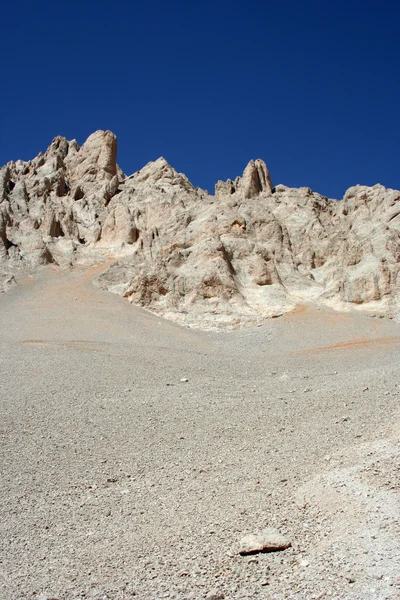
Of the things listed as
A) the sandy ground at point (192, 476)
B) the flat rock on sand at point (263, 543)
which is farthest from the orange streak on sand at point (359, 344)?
the flat rock on sand at point (263, 543)

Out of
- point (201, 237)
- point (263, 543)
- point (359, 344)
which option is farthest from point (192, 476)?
point (201, 237)

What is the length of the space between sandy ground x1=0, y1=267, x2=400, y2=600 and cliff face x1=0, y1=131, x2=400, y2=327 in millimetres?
11820

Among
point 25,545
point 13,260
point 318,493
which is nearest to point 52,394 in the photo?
point 25,545

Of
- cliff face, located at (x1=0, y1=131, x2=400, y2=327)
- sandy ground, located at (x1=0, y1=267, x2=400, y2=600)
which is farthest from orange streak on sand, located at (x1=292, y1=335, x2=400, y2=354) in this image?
cliff face, located at (x1=0, y1=131, x2=400, y2=327)

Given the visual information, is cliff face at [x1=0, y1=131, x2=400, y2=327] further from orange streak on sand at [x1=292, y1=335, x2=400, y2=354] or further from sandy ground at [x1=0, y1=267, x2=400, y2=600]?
sandy ground at [x1=0, y1=267, x2=400, y2=600]

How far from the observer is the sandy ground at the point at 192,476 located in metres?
5.25

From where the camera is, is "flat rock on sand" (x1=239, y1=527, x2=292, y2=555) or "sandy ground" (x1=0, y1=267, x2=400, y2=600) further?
"flat rock on sand" (x1=239, y1=527, x2=292, y2=555)

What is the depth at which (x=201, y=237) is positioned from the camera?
3378cm

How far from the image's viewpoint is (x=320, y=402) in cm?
1161

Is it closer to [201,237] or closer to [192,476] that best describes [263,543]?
[192,476]

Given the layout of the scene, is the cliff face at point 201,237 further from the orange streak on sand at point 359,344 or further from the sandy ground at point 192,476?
the sandy ground at point 192,476

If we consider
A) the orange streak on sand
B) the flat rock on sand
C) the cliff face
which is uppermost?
the cliff face

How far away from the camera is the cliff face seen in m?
29.2

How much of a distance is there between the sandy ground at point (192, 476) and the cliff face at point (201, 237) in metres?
11.8
